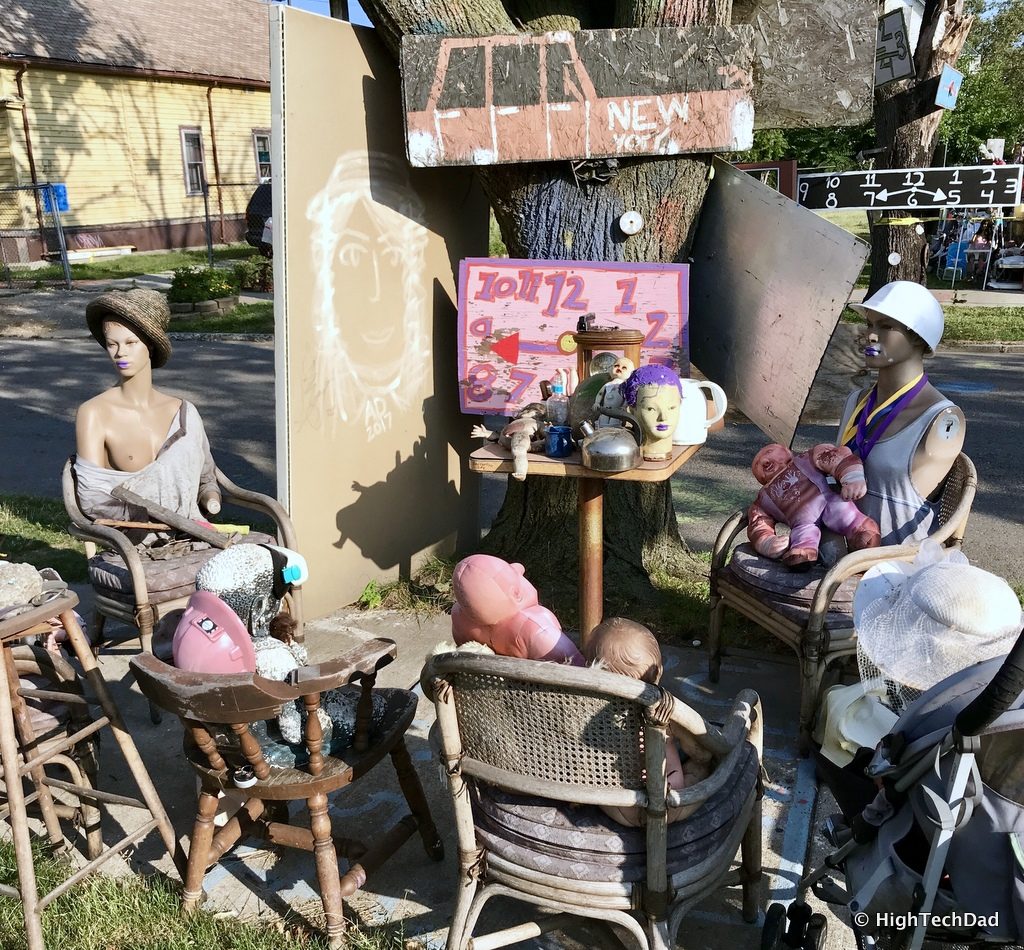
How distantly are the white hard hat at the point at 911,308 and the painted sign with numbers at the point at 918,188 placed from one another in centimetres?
103

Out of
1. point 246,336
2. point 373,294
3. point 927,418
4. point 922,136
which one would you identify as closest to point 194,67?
point 246,336

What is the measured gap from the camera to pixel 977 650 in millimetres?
1817

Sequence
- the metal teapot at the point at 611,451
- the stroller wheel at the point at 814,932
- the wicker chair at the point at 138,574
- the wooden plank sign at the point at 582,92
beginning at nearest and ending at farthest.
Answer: the stroller wheel at the point at 814,932, the metal teapot at the point at 611,451, the wicker chair at the point at 138,574, the wooden plank sign at the point at 582,92

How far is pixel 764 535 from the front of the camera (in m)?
3.64

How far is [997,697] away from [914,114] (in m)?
7.37

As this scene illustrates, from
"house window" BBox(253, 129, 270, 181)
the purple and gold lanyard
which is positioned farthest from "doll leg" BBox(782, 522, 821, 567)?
"house window" BBox(253, 129, 270, 181)

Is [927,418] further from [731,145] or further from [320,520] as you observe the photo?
[320,520]

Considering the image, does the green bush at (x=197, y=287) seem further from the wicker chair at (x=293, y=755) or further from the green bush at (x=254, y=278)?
the wicker chair at (x=293, y=755)

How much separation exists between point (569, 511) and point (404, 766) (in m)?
2.27

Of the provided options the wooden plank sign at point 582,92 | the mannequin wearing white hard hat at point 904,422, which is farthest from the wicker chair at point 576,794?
the wooden plank sign at point 582,92

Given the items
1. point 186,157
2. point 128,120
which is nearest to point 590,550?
point 128,120

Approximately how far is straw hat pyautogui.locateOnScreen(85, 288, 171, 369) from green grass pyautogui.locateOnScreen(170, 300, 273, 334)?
879cm

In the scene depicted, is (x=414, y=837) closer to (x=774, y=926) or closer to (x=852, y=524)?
(x=774, y=926)

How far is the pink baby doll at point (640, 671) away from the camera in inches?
85.1
